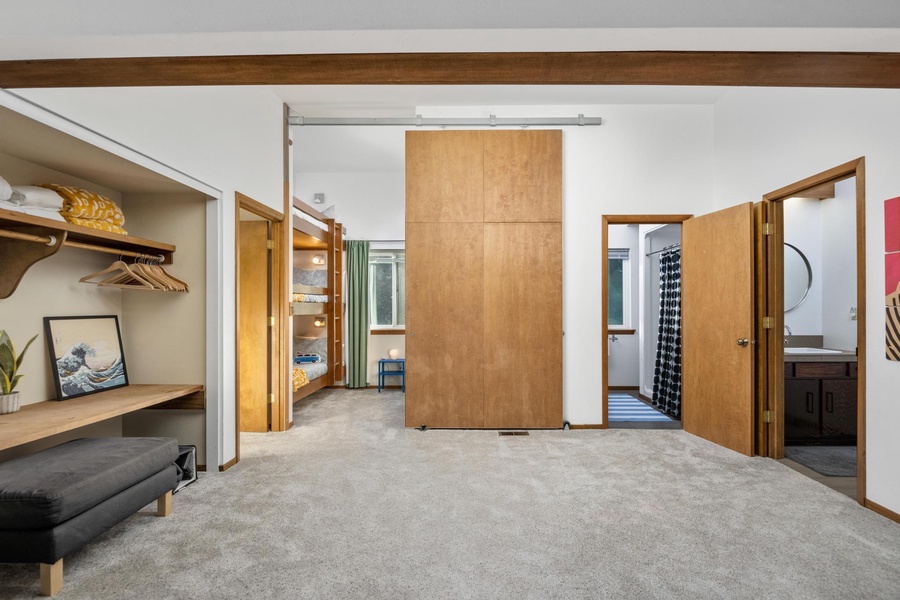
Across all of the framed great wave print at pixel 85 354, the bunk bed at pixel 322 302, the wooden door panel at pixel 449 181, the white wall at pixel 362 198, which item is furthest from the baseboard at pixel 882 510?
the white wall at pixel 362 198

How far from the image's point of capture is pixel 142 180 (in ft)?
9.37

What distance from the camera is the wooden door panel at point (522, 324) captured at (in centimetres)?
436

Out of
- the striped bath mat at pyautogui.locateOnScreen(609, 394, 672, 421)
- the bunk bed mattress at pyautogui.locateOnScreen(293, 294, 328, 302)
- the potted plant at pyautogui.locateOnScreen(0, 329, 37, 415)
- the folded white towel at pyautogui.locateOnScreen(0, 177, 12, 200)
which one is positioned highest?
the folded white towel at pyautogui.locateOnScreen(0, 177, 12, 200)

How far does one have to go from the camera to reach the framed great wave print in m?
2.65

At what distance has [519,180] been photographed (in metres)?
4.39

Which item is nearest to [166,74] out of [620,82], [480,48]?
[480,48]

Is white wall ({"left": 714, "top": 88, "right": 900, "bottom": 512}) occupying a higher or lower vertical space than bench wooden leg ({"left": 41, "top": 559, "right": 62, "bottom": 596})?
higher

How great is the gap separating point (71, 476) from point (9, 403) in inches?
29.7

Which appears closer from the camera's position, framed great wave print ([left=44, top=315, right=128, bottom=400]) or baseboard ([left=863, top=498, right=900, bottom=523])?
baseboard ([left=863, top=498, right=900, bottom=523])

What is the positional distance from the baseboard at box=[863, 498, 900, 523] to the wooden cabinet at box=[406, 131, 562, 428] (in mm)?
2238

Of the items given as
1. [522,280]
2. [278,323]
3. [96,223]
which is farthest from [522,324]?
[96,223]

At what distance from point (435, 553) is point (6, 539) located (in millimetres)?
1722

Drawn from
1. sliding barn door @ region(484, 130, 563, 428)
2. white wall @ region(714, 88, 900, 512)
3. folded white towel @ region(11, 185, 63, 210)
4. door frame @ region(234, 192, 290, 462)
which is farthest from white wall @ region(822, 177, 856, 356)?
folded white towel @ region(11, 185, 63, 210)

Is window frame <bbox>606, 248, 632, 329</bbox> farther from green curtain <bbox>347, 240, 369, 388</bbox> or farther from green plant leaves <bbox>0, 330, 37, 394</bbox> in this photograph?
green plant leaves <bbox>0, 330, 37, 394</bbox>
